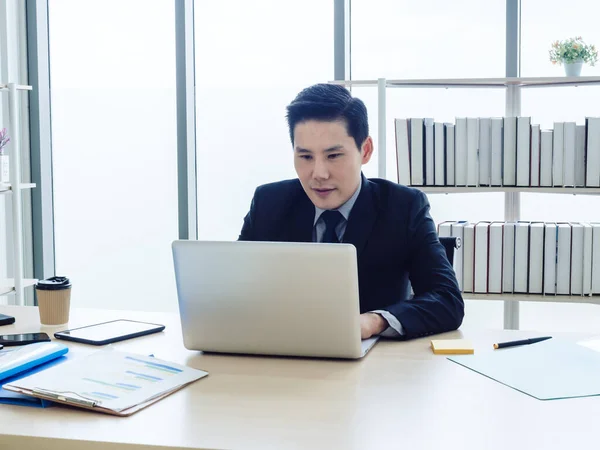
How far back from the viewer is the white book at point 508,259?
278 centimetres

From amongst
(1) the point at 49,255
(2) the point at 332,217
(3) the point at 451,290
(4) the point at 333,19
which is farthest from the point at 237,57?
(3) the point at 451,290

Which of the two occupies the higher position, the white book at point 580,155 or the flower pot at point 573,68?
the flower pot at point 573,68

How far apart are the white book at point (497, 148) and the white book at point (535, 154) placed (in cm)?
12

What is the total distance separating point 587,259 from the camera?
8.93 ft

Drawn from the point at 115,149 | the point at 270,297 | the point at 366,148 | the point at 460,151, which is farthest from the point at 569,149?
the point at 115,149

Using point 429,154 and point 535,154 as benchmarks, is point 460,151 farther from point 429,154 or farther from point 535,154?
point 535,154

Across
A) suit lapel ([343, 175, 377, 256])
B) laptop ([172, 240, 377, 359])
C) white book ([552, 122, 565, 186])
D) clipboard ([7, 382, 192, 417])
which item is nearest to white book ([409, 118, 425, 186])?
white book ([552, 122, 565, 186])

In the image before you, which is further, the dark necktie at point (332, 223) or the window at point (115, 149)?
the window at point (115, 149)

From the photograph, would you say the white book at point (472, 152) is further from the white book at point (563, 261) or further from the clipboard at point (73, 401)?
the clipboard at point (73, 401)

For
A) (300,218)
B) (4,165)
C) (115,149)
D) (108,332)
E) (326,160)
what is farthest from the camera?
(115,149)

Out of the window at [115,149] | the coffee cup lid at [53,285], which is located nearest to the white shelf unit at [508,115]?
the window at [115,149]

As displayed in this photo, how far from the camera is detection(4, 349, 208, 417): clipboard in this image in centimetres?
115

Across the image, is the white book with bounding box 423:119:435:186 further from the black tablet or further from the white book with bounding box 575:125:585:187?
the black tablet

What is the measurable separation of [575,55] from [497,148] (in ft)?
1.56
